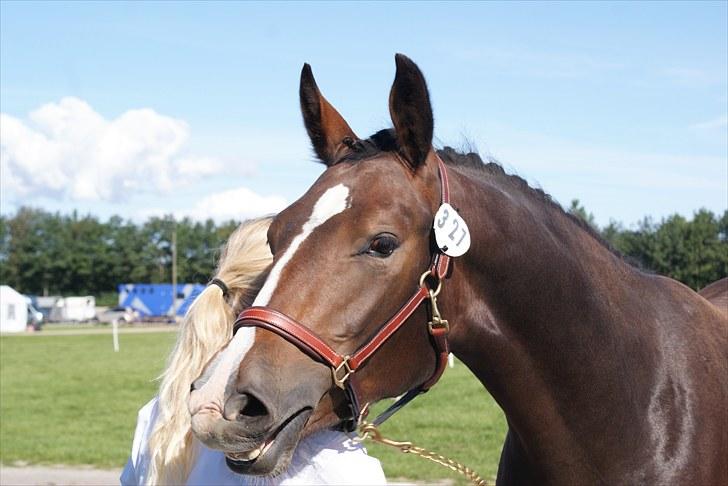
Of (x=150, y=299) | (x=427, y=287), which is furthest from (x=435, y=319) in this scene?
(x=150, y=299)

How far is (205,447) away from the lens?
10.3 ft

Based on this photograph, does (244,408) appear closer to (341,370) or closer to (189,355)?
(341,370)

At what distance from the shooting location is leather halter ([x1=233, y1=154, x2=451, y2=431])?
93.7 inches

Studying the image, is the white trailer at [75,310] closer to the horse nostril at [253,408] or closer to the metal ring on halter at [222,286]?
the metal ring on halter at [222,286]

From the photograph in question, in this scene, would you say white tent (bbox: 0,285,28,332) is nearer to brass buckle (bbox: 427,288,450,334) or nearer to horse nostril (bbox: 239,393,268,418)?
brass buckle (bbox: 427,288,450,334)

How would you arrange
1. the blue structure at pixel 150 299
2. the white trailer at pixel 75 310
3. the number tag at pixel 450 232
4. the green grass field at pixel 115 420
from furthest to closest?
1. the blue structure at pixel 150 299
2. the white trailer at pixel 75 310
3. the green grass field at pixel 115 420
4. the number tag at pixel 450 232

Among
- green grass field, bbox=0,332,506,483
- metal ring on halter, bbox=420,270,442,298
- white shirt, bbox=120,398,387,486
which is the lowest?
green grass field, bbox=0,332,506,483

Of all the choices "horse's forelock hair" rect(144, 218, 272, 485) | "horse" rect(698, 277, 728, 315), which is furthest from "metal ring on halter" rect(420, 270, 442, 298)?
"horse" rect(698, 277, 728, 315)

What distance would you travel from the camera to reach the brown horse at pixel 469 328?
7.77 ft

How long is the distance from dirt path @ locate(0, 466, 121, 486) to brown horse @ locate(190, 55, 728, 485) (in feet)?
23.9

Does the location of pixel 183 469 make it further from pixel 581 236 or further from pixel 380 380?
pixel 581 236

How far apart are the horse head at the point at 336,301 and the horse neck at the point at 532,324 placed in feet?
0.64

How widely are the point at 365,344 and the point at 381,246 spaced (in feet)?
0.96

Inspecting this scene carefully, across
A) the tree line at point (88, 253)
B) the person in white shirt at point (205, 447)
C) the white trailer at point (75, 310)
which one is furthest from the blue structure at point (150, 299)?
the person in white shirt at point (205, 447)
